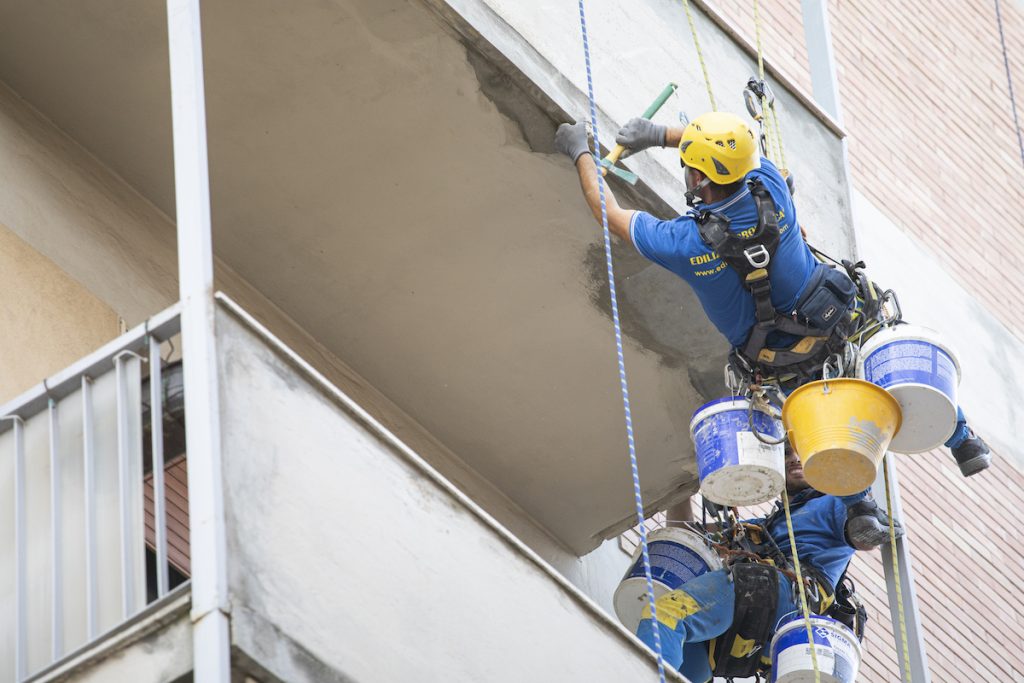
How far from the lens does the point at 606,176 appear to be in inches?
317

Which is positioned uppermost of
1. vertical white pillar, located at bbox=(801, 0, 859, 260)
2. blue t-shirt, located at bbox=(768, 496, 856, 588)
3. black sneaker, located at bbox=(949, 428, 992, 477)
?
vertical white pillar, located at bbox=(801, 0, 859, 260)

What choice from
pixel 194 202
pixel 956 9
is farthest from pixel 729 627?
pixel 956 9

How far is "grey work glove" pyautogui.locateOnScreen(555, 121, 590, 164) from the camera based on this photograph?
7859mm

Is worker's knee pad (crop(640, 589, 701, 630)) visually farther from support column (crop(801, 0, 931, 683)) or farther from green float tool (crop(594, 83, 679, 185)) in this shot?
green float tool (crop(594, 83, 679, 185))

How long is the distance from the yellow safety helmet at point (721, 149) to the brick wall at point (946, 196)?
490 cm

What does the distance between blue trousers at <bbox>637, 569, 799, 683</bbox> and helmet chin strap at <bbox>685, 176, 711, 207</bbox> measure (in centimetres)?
169

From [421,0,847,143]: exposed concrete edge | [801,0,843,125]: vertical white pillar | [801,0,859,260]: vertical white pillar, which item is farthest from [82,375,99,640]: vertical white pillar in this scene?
[801,0,843,125]: vertical white pillar

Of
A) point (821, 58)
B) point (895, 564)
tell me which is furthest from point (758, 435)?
point (821, 58)

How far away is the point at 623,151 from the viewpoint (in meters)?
8.04

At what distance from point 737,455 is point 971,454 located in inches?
48.2

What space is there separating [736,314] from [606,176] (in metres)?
0.76

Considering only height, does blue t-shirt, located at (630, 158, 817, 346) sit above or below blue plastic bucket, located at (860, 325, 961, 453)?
above

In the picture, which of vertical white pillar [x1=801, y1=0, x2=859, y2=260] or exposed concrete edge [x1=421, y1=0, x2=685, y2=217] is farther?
vertical white pillar [x1=801, y1=0, x2=859, y2=260]

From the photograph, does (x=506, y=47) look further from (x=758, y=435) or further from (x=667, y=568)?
(x=667, y=568)
